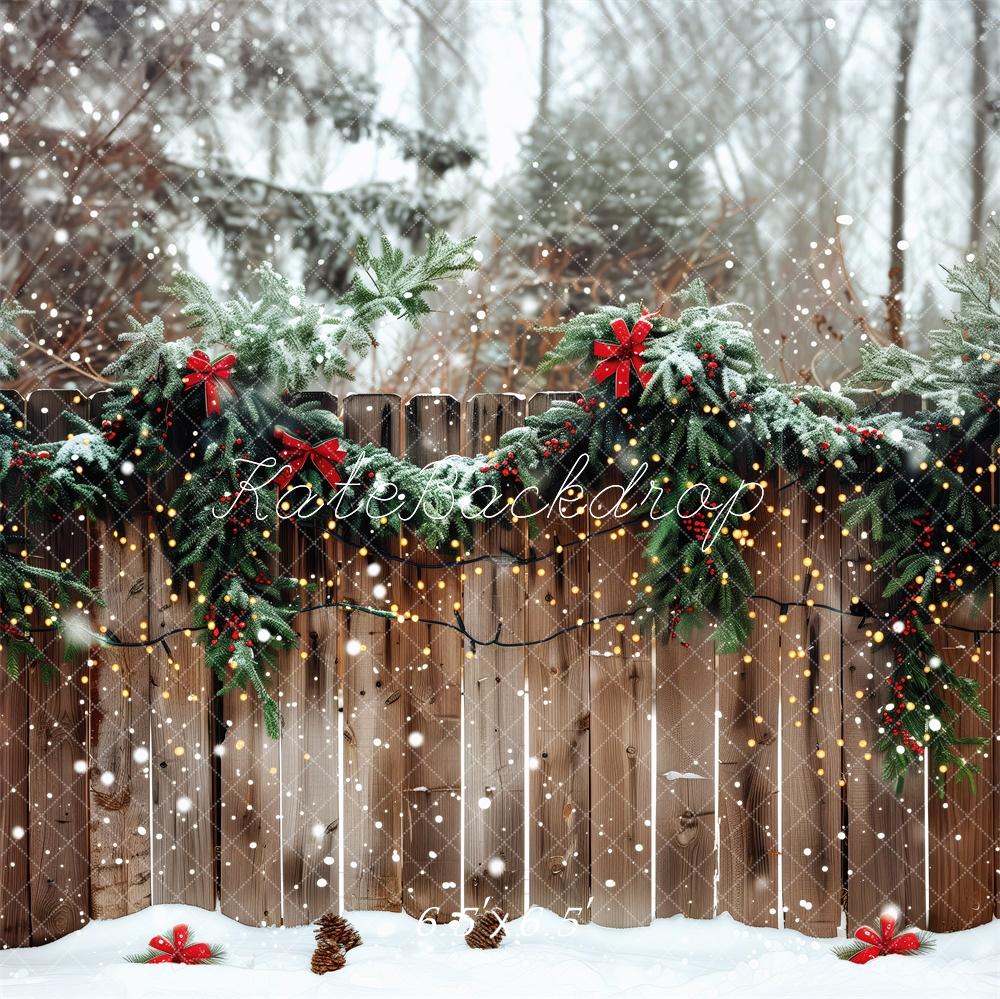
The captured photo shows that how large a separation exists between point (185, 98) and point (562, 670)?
3.78m

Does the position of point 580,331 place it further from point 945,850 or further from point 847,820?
point 945,850

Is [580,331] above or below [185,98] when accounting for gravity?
below

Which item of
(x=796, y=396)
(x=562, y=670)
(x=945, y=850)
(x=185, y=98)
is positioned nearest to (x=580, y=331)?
(x=796, y=396)

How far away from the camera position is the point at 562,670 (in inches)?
109

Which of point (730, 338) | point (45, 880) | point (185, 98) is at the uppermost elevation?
point (185, 98)

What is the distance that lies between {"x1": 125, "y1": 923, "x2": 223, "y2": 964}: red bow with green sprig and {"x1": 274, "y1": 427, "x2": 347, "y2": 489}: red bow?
4.89ft

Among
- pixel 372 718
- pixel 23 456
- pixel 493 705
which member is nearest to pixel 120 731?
pixel 372 718

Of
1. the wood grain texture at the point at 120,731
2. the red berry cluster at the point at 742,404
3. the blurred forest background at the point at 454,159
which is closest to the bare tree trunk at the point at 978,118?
the blurred forest background at the point at 454,159

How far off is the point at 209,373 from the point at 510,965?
2.06m

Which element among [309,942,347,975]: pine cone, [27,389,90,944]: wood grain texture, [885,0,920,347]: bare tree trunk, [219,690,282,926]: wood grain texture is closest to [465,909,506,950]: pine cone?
[309,942,347,975]: pine cone

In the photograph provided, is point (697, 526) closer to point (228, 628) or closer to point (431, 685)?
point (431, 685)

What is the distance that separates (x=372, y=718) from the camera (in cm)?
279

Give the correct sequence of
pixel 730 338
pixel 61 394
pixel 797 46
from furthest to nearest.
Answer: pixel 797 46, pixel 61 394, pixel 730 338
